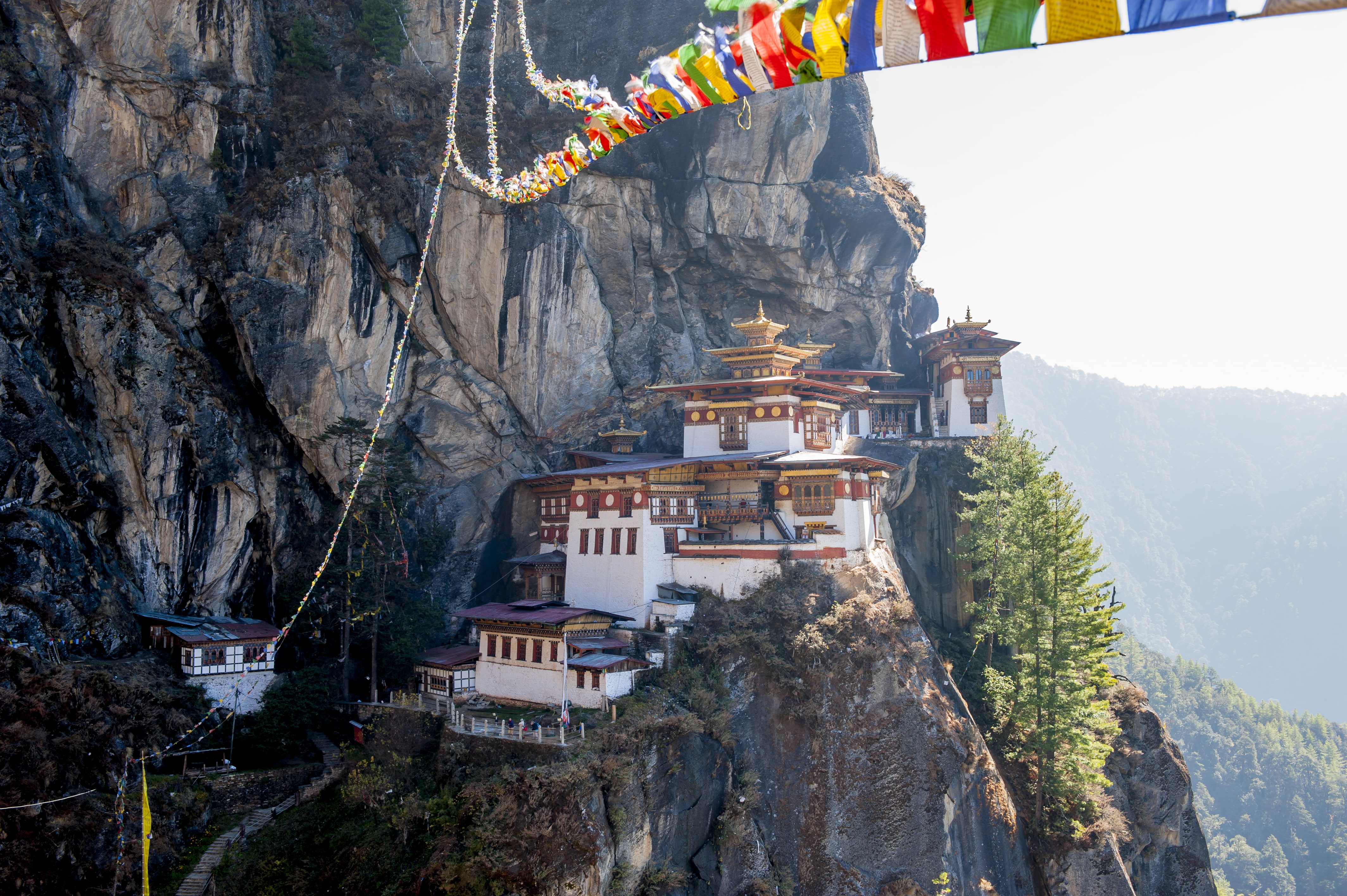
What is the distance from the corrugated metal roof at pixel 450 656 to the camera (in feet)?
110

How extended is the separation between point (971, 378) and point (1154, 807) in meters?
22.1

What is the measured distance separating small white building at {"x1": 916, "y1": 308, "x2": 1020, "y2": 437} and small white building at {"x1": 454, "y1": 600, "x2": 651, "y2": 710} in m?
25.3

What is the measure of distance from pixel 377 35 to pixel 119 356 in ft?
66.7

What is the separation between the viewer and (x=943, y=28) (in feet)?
30.2

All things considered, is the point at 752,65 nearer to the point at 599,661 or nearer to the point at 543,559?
the point at 599,661

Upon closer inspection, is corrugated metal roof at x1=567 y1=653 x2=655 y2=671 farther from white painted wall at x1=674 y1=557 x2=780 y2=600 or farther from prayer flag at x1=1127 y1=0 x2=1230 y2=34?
prayer flag at x1=1127 y1=0 x2=1230 y2=34

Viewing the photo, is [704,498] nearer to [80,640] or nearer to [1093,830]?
[1093,830]

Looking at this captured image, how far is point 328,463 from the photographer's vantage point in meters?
37.7

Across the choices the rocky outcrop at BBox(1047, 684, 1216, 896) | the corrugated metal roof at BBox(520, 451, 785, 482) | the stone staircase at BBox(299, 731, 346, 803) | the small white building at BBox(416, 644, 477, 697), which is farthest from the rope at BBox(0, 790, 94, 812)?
the rocky outcrop at BBox(1047, 684, 1216, 896)

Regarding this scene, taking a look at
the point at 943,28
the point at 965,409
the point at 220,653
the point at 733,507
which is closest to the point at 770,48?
the point at 943,28

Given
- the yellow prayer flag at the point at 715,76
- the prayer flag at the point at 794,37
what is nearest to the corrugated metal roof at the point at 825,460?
the yellow prayer flag at the point at 715,76

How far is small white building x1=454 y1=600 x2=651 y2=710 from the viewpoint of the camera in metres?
29.3

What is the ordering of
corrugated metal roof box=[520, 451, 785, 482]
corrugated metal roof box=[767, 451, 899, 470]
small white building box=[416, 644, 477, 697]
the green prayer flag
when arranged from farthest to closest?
corrugated metal roof box=[767, 451, 899, 470] < corrugated metal roof box=[520, 451, 785, 482] < small white building box=[416, 644, 477, 697] < the green prayer flag

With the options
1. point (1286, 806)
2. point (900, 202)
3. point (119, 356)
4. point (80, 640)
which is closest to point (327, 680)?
point (80, 640)
